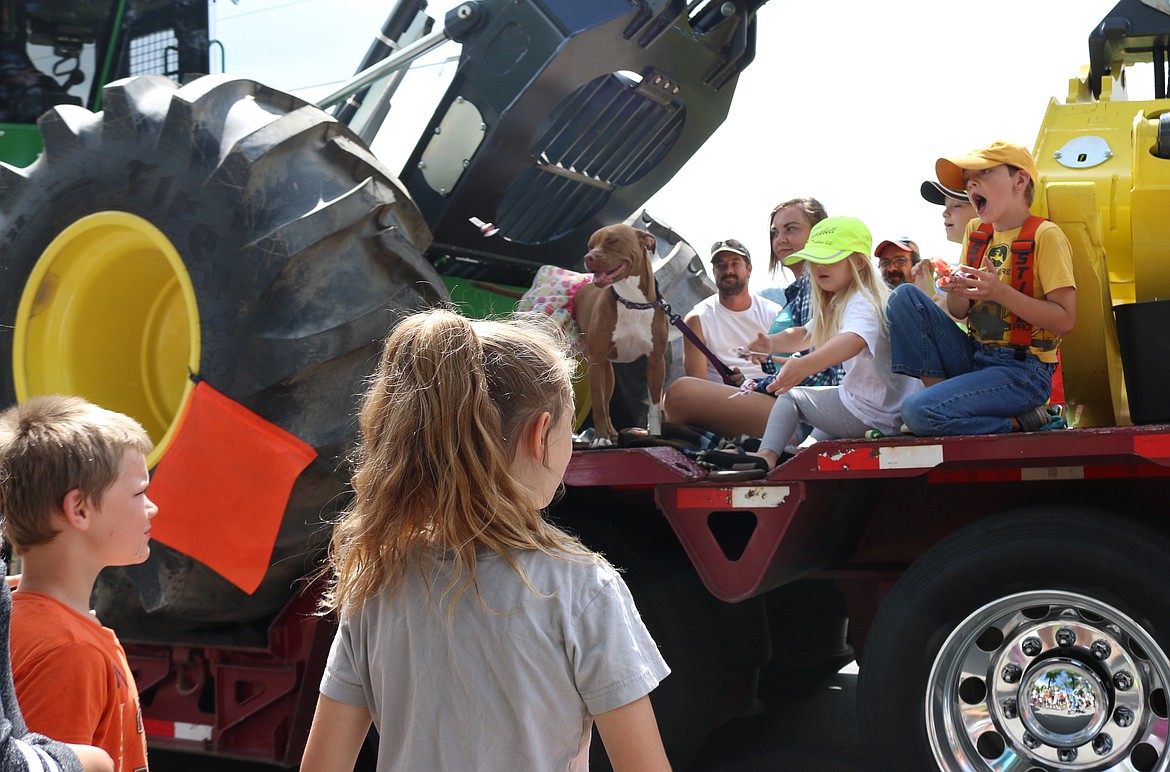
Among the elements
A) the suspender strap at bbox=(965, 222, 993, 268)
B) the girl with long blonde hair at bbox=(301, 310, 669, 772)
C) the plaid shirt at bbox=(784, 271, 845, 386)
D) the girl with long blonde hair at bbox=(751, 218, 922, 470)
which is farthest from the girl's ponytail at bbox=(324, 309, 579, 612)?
the plaid shirt at bbox=(784, 271, 845, 386)

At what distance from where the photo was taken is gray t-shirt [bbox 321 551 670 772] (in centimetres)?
155

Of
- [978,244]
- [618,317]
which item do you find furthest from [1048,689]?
[618,317]

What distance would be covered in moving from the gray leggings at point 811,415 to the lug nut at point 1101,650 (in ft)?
3.42

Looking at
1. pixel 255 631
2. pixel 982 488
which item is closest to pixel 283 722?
pixel 255 631

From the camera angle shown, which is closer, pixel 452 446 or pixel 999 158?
pixel 452 446

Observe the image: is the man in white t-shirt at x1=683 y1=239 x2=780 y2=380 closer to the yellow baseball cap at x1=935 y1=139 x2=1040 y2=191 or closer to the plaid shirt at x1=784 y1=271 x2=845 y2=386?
the plaid shirt at x1=784 y1=271 x2=845 y2=386

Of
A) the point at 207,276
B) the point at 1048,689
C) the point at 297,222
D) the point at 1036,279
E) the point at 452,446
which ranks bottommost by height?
the point at 1048,689

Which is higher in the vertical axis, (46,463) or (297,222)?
(297,222)

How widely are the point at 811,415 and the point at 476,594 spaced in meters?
2.46

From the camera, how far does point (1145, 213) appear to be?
3.59 meters

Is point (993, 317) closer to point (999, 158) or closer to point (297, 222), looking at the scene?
point (999, 158)

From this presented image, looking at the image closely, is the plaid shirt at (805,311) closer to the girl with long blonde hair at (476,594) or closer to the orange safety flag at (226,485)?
the orange safety flag at (226,485)

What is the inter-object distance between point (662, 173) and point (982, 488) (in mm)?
2405

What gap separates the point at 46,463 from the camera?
207 cm
